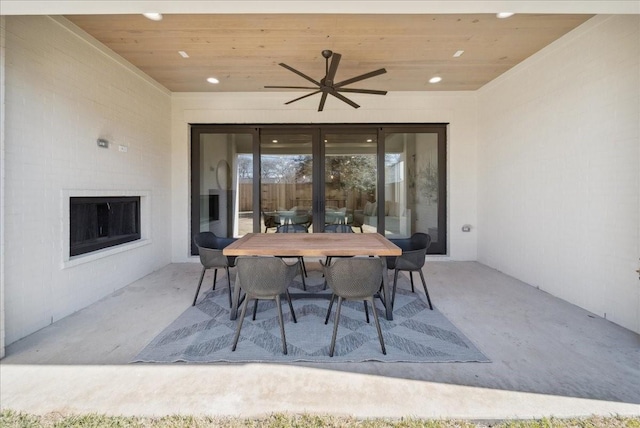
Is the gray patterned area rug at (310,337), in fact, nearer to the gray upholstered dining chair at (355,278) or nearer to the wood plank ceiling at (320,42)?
the gray upholstered dining chair at (355,278)

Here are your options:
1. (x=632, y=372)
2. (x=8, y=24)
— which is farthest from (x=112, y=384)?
(x=632, y=372)

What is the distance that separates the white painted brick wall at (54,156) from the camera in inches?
95.0

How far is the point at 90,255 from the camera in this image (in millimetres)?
3244

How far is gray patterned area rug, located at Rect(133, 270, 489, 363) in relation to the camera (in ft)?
6.99

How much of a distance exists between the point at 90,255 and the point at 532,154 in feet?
18.0

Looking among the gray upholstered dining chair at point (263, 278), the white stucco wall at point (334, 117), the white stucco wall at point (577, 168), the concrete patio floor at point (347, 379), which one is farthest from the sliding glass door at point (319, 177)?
the gray upholstered dining chair at point (263, 278)

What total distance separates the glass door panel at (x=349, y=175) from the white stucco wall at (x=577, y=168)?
2024 millimetres

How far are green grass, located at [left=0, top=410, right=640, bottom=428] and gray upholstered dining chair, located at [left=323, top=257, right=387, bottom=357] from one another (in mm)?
649

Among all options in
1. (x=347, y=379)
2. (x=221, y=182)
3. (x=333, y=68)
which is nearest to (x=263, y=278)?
(x=347, y=379)

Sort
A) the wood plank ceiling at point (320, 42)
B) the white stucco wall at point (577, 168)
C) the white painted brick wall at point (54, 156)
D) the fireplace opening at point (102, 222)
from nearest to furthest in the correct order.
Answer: the white painted brick wall at point (54, 156)
the white stucco wall at point (577, 168)
the wood plank ceiling at point (320, 42)
the fireplace opening at point (102, 222)

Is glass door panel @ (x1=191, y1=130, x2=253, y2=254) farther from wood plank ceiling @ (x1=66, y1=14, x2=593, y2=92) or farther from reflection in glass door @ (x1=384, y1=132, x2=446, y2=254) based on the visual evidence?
reflection in glass door @ (x1=384, y1=132, x2=446, y2=254)

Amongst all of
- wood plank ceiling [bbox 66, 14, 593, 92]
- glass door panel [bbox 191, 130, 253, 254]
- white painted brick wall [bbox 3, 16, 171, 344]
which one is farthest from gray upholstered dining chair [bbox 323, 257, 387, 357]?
glass door panel [bbox 191, 130, 253, 254]

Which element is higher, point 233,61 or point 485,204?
point 233,61

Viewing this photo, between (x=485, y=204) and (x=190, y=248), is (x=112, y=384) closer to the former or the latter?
(x=190, y=248)
